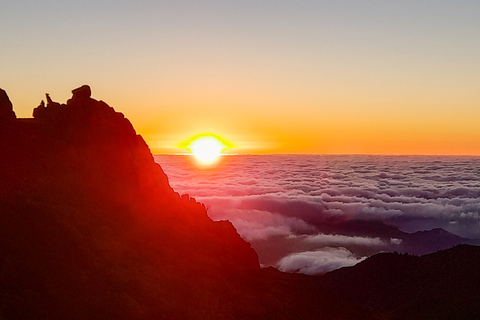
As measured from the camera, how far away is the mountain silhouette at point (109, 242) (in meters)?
32.4

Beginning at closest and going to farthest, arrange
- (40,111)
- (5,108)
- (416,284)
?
(5,108) → (40,111) → (416,284)

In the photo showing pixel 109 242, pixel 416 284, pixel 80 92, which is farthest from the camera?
pixel 416 284

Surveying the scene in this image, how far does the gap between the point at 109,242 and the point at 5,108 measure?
53.6ft

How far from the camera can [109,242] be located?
39.4 m

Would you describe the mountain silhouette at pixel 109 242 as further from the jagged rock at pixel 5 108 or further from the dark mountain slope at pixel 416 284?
the dark mountain slope at pixel 416 284

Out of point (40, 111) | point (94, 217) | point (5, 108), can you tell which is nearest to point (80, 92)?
point (40, 111)

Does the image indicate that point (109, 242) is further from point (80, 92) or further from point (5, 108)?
point (80, 92)

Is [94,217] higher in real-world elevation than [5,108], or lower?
lower

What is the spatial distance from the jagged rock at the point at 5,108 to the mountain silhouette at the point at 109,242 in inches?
4.1

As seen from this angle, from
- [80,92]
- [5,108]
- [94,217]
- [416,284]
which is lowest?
[416,284]

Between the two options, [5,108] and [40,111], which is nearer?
[5,108]

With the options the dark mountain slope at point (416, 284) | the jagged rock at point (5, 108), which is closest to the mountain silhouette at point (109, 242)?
the jagged rock at point (5, 108)

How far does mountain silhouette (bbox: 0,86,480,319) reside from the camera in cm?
3238

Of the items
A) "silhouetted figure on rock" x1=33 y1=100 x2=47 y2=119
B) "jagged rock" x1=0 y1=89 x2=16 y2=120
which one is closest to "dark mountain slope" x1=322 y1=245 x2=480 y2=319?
"silhouetted figure on rock" x1=33 y1=100 x2=47 y2=119
